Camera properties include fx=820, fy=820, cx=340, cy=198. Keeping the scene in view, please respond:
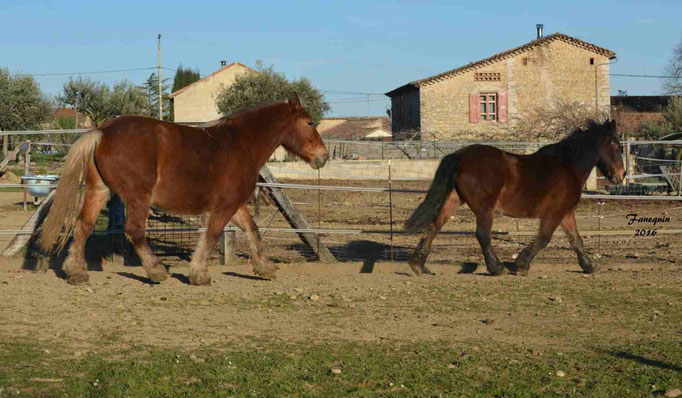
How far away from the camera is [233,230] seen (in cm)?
1016

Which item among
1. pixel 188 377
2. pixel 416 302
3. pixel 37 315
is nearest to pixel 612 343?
pixel 416 302

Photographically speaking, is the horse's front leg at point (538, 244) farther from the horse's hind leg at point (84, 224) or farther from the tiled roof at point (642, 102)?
the tiled roof at point (642, 102)

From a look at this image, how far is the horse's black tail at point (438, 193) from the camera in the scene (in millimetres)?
9344

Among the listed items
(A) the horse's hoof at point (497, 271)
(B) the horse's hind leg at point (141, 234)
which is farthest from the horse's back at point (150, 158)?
(A) the horse's hoof at point (497, 271)

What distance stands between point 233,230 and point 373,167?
19439 mm

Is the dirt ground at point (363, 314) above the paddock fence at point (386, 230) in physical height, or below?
below

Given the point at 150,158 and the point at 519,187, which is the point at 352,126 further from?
the point at 150,158

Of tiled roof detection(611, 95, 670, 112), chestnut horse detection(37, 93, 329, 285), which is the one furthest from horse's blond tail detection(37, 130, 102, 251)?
tiled roof detection(611, 95, 670, 112)

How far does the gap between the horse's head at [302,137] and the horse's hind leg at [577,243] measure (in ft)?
10.1

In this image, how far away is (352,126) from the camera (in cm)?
8306

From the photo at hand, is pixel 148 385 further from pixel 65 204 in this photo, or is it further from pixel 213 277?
pixel 213 277

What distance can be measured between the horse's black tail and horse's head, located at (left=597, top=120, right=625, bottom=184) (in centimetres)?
202

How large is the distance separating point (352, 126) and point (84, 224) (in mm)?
75428

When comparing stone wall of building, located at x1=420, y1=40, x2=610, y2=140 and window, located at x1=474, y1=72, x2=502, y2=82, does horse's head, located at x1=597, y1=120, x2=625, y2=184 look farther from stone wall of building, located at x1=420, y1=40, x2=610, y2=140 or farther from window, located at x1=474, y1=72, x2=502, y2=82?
window, located at x1=474, y1=72, x2=502, y2=82
